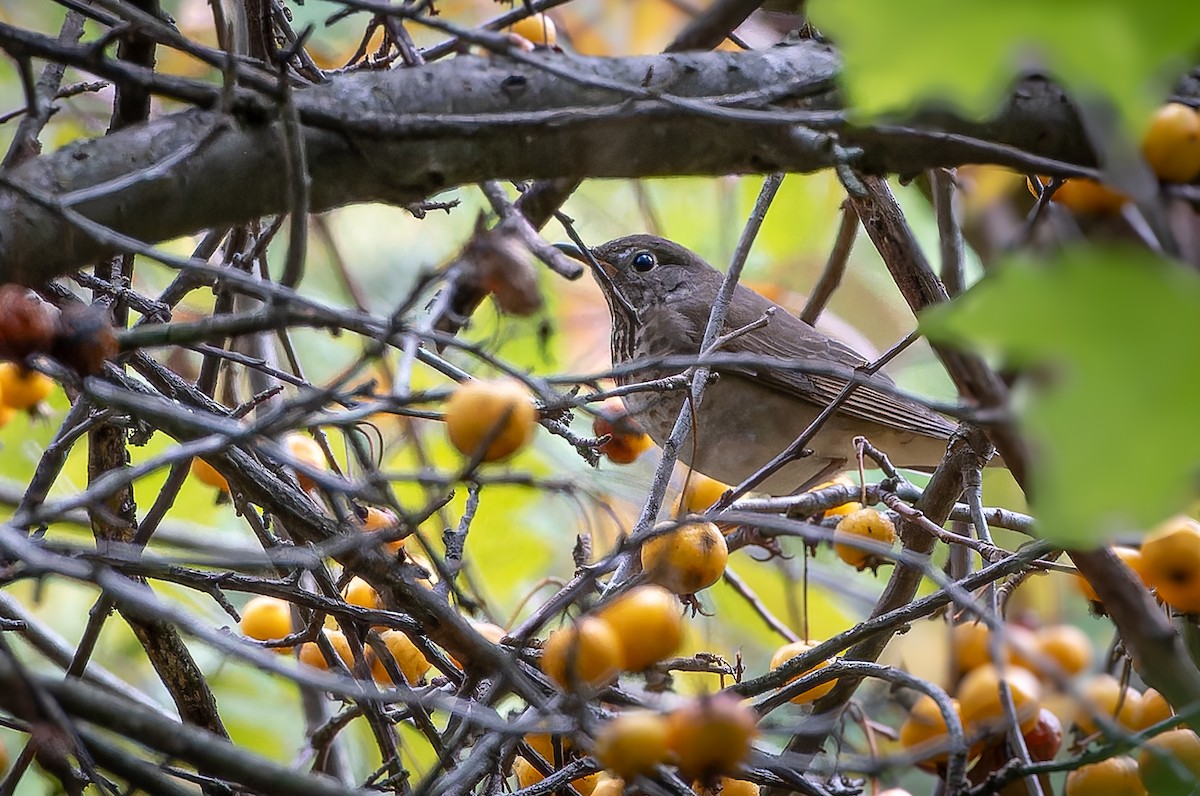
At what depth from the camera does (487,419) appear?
3.96 feet

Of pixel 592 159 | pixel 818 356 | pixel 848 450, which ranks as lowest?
pixel 592 159

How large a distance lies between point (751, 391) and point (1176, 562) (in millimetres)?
1839

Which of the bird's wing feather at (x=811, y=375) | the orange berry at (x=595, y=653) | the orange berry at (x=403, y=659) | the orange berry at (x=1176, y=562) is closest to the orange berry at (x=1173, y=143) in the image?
the orange berry at (x=1176, y=562)

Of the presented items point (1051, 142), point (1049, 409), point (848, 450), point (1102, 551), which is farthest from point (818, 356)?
point (1049, 409)

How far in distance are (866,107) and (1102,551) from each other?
97cm

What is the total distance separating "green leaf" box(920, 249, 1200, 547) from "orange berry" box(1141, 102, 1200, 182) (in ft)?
3.29

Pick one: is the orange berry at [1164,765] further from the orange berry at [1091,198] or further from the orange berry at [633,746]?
the orange berry at [633,746]

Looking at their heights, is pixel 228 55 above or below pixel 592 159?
below

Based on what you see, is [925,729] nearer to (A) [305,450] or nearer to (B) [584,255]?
(B) [584,255]

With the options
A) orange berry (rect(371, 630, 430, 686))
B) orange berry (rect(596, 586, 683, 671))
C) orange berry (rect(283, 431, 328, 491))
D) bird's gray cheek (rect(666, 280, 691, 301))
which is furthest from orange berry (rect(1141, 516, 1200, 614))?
bird's gray cheek (rect(666, 280, 691, 301))

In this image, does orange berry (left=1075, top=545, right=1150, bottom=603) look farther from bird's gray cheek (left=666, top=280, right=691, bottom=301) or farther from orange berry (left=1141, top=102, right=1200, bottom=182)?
bird's gray cheek (left=666, top=280, right=691, bottom=301)

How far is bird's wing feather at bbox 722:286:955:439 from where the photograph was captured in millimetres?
3381

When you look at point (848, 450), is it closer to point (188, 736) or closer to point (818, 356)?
point (818, 356)

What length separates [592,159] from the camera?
1.57m
